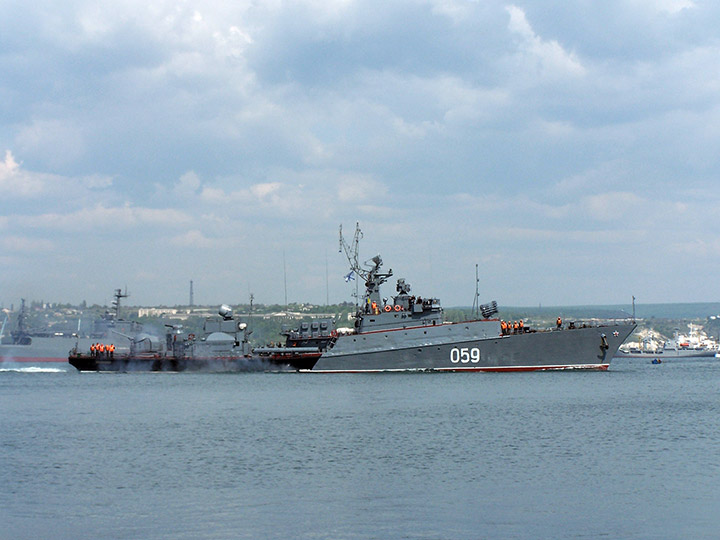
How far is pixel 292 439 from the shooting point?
1380 inches

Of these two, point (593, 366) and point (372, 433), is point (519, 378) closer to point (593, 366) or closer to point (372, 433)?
point (593, 366)

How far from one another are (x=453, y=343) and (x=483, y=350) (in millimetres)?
2363

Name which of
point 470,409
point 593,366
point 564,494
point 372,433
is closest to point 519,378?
point 593,366

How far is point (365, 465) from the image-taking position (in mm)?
28703

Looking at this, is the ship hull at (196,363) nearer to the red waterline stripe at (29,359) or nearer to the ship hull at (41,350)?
the red waterline stripe at (29,359)

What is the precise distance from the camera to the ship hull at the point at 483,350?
224 feet

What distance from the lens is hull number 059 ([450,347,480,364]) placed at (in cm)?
6836

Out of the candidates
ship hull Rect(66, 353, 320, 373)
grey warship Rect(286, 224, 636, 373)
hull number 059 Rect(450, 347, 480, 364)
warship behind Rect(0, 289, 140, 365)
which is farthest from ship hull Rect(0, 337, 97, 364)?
hull number 059 Rect(450, 347, 480, 364)

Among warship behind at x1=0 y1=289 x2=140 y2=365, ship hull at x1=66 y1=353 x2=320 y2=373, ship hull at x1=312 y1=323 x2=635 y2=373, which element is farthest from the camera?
warship behind at x1=0 y1=289 x2=140 y2=365

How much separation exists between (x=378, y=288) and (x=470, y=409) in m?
29.5

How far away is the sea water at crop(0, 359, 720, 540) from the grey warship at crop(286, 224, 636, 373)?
537 inches

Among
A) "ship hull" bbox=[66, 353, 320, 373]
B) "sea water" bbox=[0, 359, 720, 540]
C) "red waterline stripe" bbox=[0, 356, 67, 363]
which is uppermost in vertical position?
"ship hull" bbox=[66, 353, 320, 373]

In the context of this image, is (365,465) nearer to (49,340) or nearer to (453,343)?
(453,343)

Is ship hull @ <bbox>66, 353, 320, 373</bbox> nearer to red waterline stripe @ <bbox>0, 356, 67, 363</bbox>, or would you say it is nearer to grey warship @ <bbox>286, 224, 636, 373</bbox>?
grey warship @ <bbox>286, 224, 636, 373</bbox>
